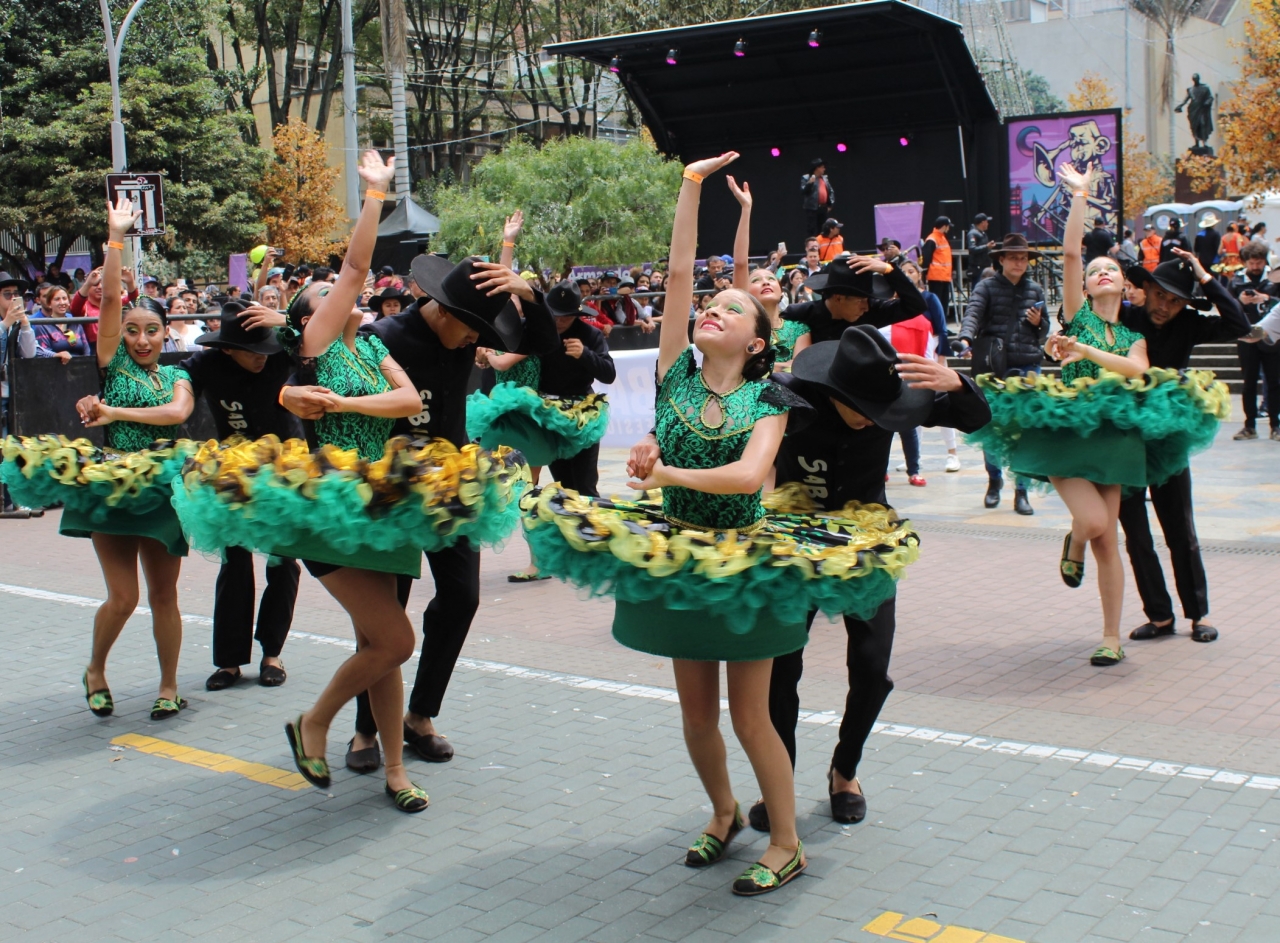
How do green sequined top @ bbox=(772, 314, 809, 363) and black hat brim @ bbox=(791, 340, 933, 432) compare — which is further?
green sequined top @ bbox=(772, 314, 809, 363)

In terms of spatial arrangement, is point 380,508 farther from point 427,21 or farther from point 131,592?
point 427,21

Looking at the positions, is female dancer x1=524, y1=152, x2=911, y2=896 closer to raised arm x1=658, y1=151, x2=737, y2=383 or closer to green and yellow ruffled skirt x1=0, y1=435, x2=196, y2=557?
raised arm x1=658, y1=151, x2=737, y2=383

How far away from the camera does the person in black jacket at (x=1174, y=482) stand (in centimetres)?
719

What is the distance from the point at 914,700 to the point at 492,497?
270cm

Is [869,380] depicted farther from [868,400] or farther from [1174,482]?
[1174,482]

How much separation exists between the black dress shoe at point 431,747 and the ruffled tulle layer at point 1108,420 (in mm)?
3431

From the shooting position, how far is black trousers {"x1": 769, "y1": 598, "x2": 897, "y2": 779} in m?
4.96

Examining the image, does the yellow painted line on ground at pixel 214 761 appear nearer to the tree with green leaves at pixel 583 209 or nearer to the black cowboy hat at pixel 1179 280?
the black cowboy hat at pixel 1179 280

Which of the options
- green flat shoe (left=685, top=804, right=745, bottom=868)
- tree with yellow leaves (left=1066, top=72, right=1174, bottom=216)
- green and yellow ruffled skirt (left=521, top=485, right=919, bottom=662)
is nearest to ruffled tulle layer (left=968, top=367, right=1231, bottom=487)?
green and yellow ruffled skirt (left=521, top=485, right=919, bottom=662)

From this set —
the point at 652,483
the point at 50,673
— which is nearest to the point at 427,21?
the point at 50,673

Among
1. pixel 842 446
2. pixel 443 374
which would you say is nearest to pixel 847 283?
pixel 842 446

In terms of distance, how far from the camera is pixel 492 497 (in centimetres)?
507

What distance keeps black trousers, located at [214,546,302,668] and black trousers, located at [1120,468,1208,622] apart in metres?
4.66

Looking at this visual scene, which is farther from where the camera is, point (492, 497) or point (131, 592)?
point (131, 592)
